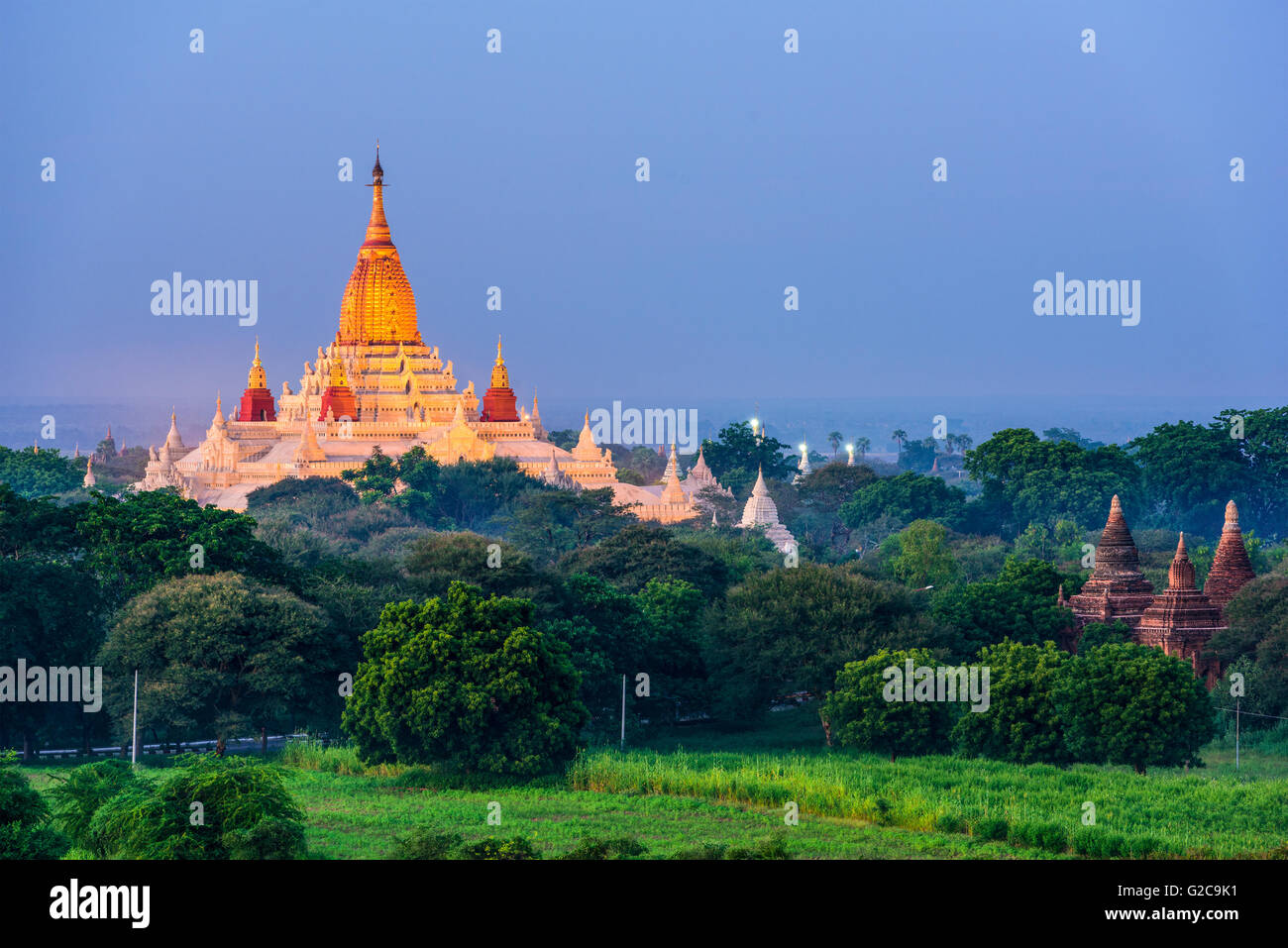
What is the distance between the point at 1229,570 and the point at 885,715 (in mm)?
18355

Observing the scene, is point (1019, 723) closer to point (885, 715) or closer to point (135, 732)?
point (885, 715)

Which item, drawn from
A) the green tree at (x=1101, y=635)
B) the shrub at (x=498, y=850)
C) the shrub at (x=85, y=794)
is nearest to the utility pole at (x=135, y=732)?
the shrub at (x=85, y=794)

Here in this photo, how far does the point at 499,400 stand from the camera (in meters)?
126

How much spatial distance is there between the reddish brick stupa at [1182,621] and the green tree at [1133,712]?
10800mm

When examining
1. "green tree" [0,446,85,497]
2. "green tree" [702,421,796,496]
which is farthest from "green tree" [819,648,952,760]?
"green tree" [702,421,796,496]

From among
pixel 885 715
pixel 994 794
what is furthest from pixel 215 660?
pixel 994 794

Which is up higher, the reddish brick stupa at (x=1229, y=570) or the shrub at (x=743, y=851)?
the reddish brick stupa at (x=1229, y=570)

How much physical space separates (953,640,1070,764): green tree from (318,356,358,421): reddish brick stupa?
7432 cm

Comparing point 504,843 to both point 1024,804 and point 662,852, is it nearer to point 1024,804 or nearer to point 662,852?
point 662,852

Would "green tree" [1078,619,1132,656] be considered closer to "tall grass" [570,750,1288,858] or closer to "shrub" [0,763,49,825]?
"tall grass" [570,750,1288,858]

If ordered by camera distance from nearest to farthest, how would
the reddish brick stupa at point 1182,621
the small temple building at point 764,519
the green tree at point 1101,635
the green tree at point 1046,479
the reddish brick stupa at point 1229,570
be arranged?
1. the green tree at point 1101,635
2. the reddish brick stupa at point 1182,621
3. the reddish brick stupa at point 1229,570
4. the small temple building at point 764,519
5. the green tree at point 1046,479

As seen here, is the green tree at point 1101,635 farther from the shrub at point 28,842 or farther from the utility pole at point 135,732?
the shrub at point 28,842

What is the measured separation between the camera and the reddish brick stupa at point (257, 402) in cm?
12662

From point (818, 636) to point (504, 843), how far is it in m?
18.8
